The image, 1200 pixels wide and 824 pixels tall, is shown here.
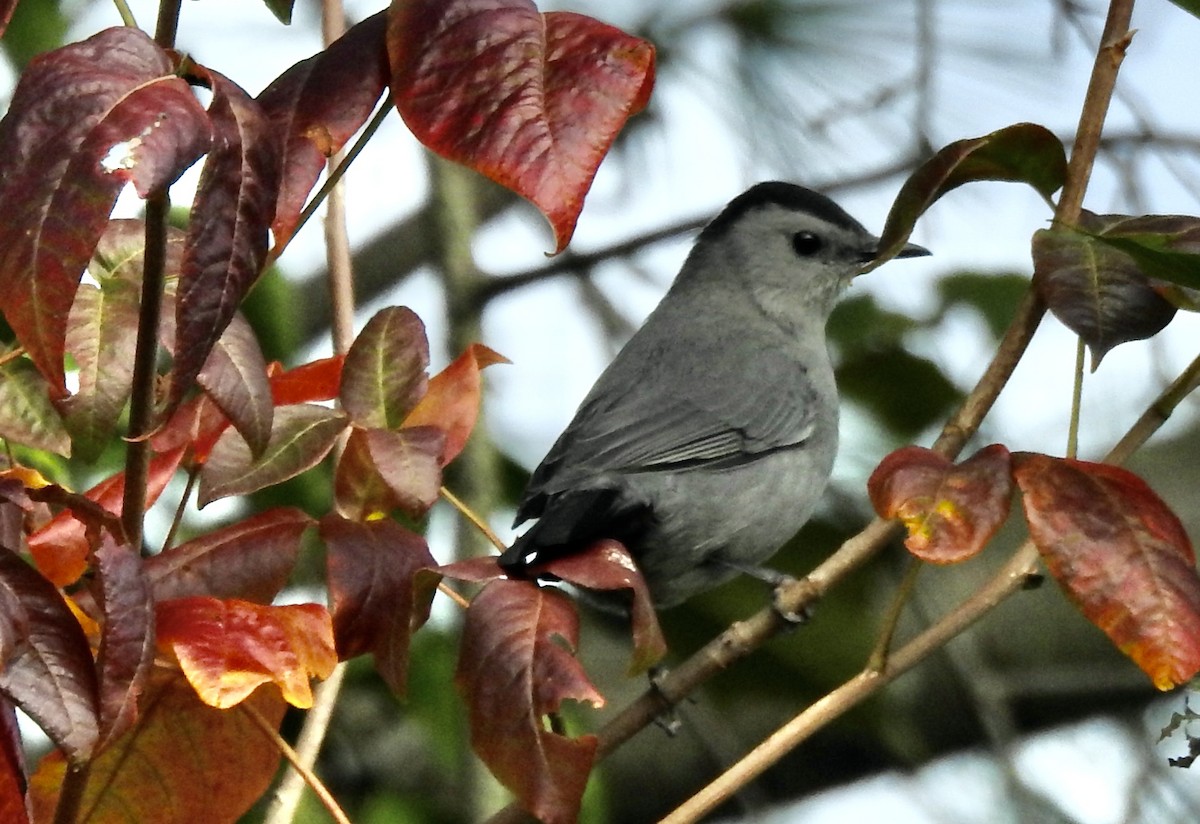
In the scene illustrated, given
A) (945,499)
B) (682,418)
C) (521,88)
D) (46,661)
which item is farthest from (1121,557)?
(682,418)

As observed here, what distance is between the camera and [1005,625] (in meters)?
4.04

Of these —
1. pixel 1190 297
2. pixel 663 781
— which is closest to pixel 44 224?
pixel 1190 297

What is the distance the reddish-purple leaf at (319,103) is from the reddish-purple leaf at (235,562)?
444mm

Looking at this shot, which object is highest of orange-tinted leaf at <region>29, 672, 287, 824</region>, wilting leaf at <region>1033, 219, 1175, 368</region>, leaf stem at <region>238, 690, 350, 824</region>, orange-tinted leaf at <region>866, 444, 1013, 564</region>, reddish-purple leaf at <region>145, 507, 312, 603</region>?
wilting leaf at <region>1033, 219, 1175, 368</region>

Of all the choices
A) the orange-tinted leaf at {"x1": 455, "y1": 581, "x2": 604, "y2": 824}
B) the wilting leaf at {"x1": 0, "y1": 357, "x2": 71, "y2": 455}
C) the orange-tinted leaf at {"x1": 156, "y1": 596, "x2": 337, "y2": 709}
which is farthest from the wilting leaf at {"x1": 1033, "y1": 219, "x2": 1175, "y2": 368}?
the wilting leaf at {"x1": 0, "y1": 357, "x2": 71, "y2": 455}

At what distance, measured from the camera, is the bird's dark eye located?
405 cm

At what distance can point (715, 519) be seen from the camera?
127 inches

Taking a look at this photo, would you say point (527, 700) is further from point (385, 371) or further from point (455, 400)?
point (455, 400)

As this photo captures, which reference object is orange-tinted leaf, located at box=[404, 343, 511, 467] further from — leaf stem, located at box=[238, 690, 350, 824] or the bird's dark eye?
the bird's dark eye

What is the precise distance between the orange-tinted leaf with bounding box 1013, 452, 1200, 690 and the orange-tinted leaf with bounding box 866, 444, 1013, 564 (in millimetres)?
31

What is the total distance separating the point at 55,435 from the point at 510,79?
718mm

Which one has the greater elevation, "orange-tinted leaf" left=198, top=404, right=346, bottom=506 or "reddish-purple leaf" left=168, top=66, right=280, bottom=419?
"reddish-purple leaf" left=168, top=66, right=280, bottom=419

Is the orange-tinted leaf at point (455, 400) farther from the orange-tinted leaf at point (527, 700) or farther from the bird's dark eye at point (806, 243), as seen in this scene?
the bird's dark eye at point (806, 243)

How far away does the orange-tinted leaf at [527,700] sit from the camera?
1528mm
